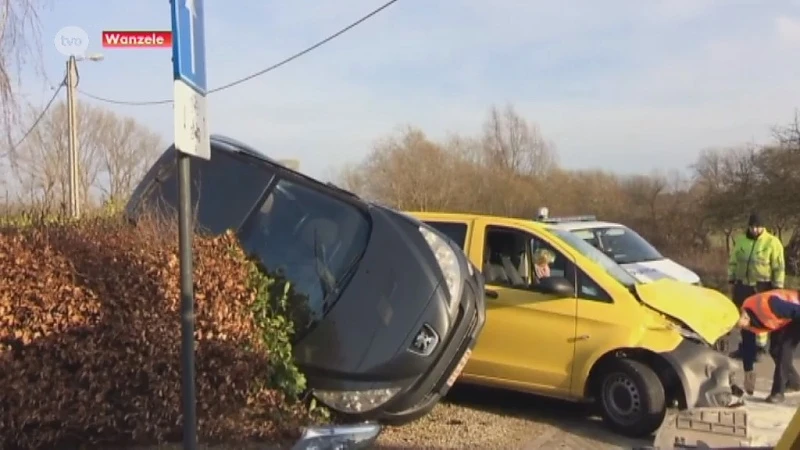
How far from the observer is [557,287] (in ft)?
26.6

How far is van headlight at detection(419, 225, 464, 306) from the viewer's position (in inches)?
259

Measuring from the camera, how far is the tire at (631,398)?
750cm

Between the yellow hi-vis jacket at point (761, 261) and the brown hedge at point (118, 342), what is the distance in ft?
24.4

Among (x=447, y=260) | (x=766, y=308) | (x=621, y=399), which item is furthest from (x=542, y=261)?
(x=447, y=260)

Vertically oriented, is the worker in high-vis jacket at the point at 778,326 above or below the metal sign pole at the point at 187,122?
below

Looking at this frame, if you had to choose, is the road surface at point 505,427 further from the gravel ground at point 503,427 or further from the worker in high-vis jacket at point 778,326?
the worker in high-vis jacket at point 778,326

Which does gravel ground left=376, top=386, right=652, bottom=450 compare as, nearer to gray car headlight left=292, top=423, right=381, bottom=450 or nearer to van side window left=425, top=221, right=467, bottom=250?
van side window left=425, top=221, right=467, bottom=250

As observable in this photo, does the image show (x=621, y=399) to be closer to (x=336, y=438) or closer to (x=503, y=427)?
(x=503, y=427)

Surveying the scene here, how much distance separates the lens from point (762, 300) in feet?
27.3

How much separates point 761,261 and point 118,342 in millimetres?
8523

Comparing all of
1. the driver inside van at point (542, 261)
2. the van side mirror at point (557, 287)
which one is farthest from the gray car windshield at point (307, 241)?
the driver inside van at point (542, 261)

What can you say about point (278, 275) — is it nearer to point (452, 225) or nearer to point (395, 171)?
point (452, 225)

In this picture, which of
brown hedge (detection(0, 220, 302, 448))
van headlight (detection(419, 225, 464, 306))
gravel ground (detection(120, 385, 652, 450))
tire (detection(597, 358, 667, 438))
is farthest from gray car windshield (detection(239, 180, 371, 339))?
tire (detection(597, 358, 667, 438))

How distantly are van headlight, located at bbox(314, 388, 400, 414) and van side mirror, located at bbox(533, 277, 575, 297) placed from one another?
7.51 feet
